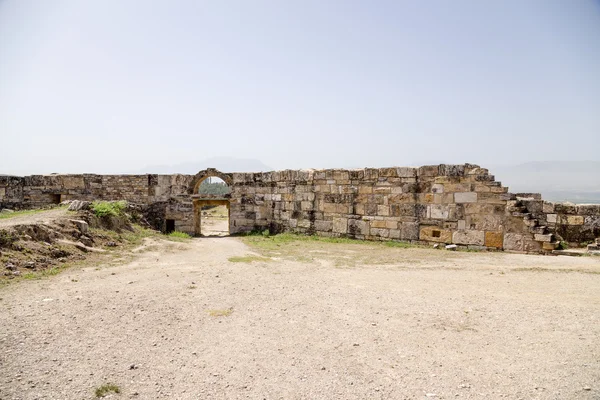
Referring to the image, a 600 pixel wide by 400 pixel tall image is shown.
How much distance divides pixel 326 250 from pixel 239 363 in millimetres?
6641

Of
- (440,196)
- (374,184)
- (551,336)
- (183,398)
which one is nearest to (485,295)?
(551,336)

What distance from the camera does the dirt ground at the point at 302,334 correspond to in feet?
10.7

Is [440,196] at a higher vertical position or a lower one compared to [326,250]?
higher

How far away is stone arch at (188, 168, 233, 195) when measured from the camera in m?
15.2

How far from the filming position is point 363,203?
12.0 m

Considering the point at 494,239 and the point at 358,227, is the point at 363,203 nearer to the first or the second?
the point at 358,227

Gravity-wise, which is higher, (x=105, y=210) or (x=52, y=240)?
(x=105, y=210)

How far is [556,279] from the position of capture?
21.1 ft

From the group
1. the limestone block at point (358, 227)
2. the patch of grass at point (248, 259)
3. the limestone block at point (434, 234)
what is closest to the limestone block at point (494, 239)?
the limestone block at point (434, 234)

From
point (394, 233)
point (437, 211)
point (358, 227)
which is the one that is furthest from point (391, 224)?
point (437, 211)

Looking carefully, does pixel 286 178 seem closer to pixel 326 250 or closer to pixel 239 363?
pixel 326 250

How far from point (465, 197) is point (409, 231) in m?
1.81

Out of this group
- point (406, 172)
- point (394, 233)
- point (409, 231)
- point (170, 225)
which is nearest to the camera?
point (409, 231)

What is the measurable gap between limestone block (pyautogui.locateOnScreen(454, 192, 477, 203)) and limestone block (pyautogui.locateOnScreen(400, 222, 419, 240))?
4.34 feet
